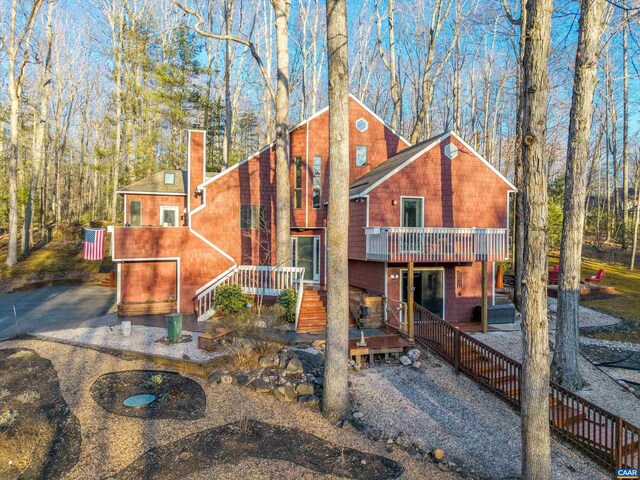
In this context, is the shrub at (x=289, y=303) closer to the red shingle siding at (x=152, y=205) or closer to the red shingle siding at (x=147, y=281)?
the red shingle siding at (x=147, y=281)

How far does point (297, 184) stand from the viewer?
16.6m

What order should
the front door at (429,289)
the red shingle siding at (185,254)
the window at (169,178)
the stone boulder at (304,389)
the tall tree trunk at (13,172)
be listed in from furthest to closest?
the tall tree trunk at (13,172) < the window at (169,178) < the red shingle siding at (185,254) < the front door at (429,289) < the stone boulder at (304,389)

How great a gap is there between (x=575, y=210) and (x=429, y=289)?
6.10 meters

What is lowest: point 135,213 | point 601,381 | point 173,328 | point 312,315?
point 601,381

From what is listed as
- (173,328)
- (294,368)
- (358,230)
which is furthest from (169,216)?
(294,368)

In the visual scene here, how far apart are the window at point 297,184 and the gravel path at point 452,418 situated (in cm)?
891

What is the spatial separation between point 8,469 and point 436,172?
44.1 ft

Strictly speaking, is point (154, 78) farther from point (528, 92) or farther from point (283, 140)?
point (528, 92)

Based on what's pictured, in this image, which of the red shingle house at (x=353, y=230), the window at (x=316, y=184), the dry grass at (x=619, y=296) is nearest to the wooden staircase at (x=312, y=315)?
the red shingle house at (x=353, y=230)

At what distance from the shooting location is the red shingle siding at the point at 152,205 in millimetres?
18109

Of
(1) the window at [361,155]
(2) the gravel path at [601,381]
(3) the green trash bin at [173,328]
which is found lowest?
(2) the gravel path at [601,381]

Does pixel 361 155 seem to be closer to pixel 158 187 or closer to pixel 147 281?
pixel 158 187

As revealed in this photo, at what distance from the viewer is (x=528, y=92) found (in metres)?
5.47

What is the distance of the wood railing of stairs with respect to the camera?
5836 millimetres
